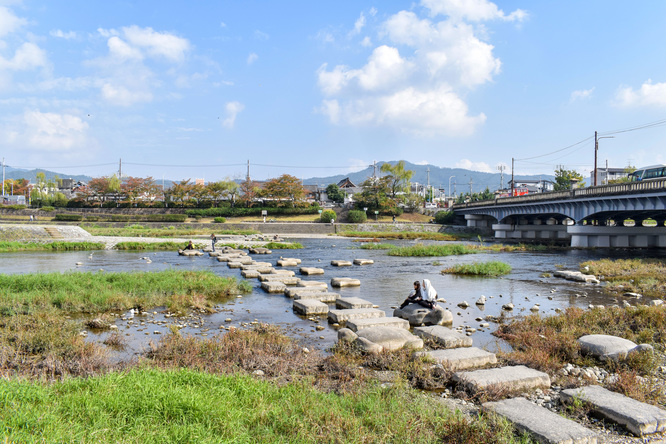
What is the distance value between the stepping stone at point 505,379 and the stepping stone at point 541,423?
65 centimetres

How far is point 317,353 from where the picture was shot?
9.34m

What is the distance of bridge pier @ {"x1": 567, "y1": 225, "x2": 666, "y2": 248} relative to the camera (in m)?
48.2

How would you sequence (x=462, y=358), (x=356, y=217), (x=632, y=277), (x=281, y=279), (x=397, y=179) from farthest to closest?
(x=397, y=179), (x=356, y=217), (x=632, y=277), (x=281, y=279), (x=462, y=358)

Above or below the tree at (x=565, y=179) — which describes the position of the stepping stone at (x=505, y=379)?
below

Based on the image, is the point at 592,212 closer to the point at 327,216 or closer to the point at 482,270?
the point at 482,270

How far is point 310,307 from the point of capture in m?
13.8

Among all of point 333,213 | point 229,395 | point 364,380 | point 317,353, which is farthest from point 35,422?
point 333,213

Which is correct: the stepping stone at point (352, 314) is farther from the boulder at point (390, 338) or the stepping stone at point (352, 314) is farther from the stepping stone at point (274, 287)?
the stepping stone at point (274, 287)

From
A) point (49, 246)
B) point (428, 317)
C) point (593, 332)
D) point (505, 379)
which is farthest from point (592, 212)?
point (49, 246)

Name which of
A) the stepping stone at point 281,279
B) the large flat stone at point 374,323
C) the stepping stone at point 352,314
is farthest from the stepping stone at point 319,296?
the large flat stone at point 374,323

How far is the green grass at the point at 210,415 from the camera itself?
15.9 ft

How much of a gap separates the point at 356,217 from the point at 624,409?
240ft

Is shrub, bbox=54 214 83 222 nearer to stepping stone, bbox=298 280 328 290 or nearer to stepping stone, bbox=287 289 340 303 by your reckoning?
stepping stone, bbox=298 280 328 290

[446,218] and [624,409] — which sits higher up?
[446,218]
